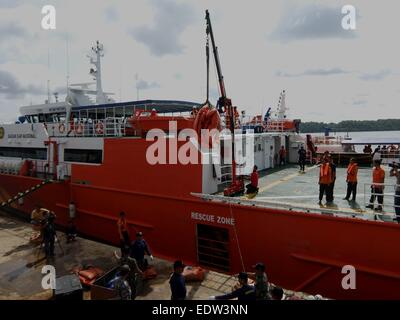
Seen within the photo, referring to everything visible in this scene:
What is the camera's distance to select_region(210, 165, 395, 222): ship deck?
793cm

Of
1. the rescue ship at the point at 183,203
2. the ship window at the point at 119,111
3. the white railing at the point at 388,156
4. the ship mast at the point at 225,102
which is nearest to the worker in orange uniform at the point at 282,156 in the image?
the rescue ship at the point at 183,203

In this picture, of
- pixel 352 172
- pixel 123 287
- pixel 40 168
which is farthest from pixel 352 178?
pixel 40 168

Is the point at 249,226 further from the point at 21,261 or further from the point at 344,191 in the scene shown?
the point at 21,261

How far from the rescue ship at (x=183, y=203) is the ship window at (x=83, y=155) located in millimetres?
42

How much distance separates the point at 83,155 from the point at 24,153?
5323 mm

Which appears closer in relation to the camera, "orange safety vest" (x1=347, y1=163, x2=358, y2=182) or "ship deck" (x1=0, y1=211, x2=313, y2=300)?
"ship deck" (x1=0, y1=211, x2=313, y2=300)

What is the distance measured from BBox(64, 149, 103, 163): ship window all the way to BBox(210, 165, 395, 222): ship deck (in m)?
5.54

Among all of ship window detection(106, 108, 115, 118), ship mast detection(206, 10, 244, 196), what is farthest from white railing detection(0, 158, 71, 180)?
ship mast detection(206, 10, 244, 196)

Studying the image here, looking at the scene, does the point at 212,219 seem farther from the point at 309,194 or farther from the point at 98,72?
the point at 98,72

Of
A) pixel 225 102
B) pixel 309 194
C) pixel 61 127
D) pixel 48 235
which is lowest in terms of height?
pixel 48 235

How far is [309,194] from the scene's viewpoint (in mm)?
10211

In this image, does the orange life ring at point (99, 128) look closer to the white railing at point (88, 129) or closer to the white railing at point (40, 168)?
the white railing at point (88, 129)

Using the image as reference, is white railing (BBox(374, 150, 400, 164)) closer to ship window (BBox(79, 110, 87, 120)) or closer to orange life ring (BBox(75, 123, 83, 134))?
orange life ring (BBox(75, 123, 83, 134))

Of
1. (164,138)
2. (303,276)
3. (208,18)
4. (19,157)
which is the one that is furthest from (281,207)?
(19,157)
